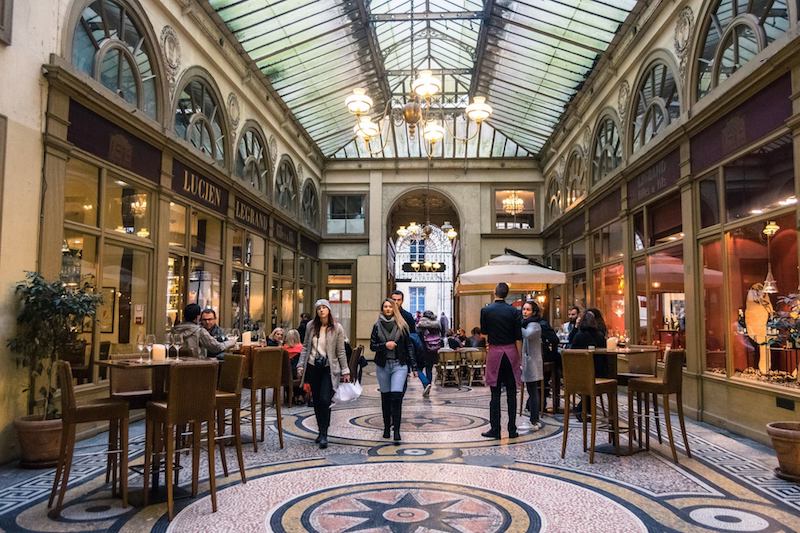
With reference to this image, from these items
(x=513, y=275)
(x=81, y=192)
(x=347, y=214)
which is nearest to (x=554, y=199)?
(x=347, y=214)

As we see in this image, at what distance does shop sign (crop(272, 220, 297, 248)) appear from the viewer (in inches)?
527

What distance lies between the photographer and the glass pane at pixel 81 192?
5961 mm

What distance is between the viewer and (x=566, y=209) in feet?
46.5

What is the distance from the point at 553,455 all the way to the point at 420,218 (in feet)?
71.2

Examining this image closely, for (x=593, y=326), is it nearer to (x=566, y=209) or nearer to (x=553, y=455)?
(x=553, y=455)

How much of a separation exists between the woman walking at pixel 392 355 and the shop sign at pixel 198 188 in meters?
4.00

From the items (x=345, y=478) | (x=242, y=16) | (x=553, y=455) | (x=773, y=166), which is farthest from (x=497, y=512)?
(x=242, y=16)

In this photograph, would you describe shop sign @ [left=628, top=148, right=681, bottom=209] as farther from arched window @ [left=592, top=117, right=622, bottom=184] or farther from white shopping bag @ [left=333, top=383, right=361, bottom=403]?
white shopping bag @ [left=333, top=383, right=361, bottom=403]

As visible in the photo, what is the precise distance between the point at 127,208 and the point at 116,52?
1.80 meters

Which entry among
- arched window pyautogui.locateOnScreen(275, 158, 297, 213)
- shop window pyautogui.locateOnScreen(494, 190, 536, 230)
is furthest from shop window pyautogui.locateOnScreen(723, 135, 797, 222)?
shop window pyautogui.locateOnScreen(494, 190, 536, 230)

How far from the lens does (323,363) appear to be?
5719 millimetres

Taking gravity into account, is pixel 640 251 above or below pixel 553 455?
above

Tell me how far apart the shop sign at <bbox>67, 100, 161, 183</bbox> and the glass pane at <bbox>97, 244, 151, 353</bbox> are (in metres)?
1.01

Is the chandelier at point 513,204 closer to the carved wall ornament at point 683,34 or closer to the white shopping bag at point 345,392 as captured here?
the carved wall ornament at point 683,34
